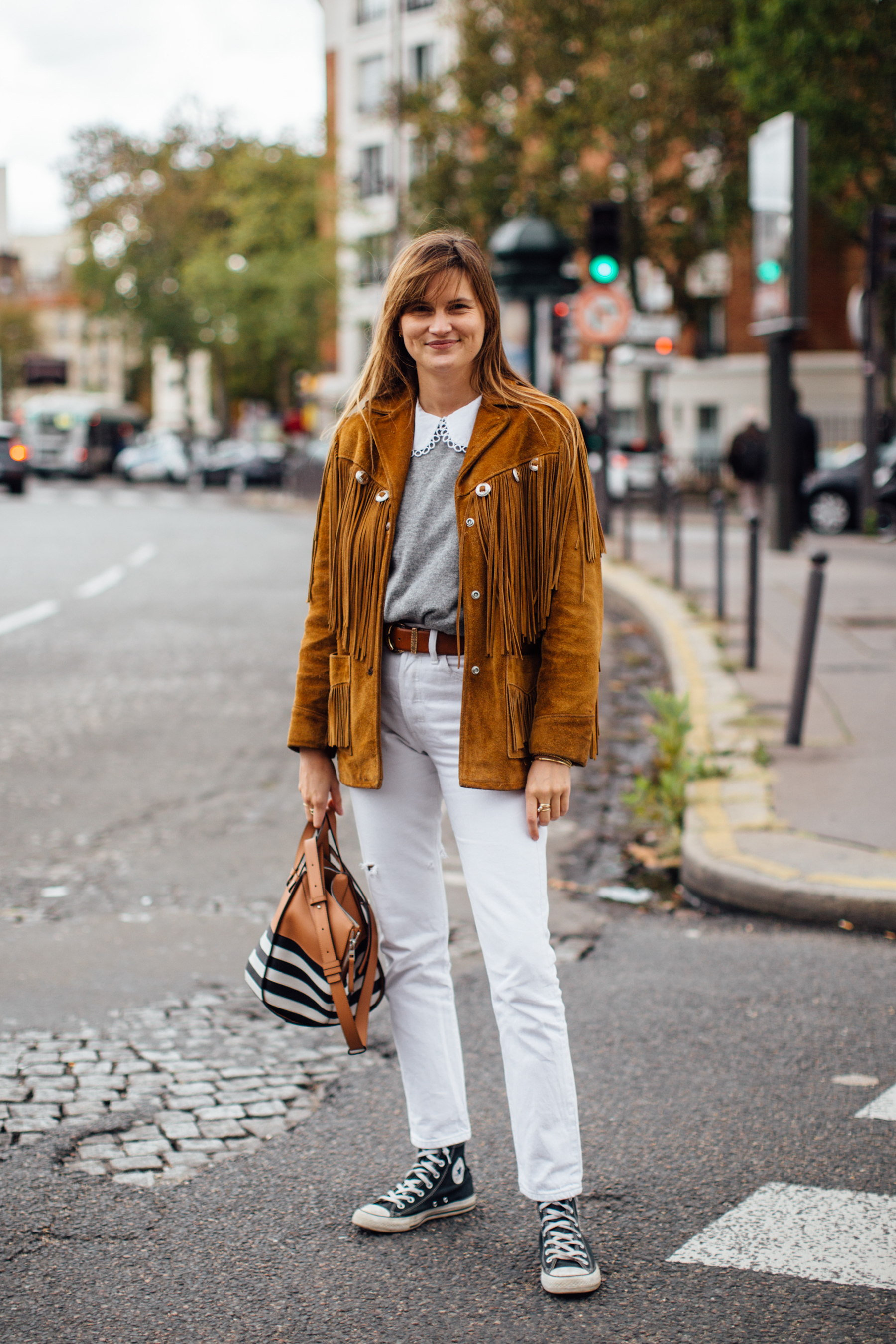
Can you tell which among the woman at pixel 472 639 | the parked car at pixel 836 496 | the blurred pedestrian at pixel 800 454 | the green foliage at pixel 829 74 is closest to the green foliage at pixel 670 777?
the woman at pixel 472 639

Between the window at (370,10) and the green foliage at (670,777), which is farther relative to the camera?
the window at (370,10)

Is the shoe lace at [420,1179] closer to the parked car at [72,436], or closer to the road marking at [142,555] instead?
the road marking at [142,555]

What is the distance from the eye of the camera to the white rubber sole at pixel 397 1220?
118 inches

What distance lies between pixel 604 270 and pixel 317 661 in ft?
45.3

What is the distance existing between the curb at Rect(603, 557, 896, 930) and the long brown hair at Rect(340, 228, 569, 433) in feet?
8.96

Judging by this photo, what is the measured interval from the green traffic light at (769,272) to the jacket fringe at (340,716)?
15597 millimetres

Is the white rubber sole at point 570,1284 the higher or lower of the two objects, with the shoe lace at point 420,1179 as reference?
lower

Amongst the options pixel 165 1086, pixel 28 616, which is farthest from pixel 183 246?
pixel 165 1086

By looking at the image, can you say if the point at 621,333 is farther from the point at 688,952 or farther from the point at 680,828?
the point at 688,952

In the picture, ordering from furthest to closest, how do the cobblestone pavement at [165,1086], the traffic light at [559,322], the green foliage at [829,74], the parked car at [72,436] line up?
the parked car at [72,436] → the green foliage at [829,74] → the traffic light at [559,322] → the cobblestone pavement at [165,1086]

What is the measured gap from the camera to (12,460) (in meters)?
38.2

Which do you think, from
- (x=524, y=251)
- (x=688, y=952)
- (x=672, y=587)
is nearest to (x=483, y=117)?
(x=524, y=251)

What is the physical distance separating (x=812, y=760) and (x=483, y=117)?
32.0 metres

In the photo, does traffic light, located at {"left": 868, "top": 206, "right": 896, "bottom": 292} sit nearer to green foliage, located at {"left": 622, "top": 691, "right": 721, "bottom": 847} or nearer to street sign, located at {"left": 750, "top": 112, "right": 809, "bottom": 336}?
street sign, located at {"left": 750, "top": 112, "right": 809, "bottom": 336}
